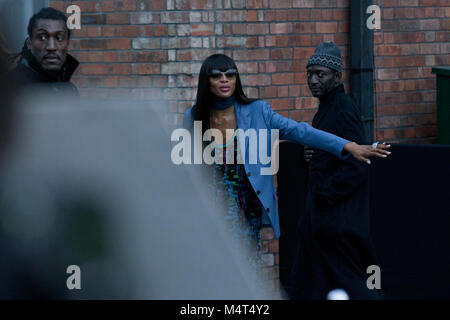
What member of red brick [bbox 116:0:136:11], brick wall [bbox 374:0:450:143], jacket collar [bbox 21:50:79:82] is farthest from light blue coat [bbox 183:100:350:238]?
brick wall [bbox 374:0:450:143]

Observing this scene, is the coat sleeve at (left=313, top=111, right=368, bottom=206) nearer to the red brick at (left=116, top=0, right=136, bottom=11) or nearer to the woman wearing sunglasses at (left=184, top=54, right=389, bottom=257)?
the woman wearing sunglasses at (left=184, top=54, right=389, bottom=257)

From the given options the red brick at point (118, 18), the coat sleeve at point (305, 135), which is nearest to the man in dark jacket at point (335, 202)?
the coat sleeve at point (305, 135)

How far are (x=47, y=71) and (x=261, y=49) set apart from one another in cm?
224

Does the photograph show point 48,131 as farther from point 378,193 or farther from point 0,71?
point 378,193

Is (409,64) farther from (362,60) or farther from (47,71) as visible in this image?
(47,71)

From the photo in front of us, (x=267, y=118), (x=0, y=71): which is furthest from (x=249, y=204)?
(x=0, y=71)

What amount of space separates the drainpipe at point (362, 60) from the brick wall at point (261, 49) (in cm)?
7

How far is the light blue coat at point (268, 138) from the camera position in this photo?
3.77 metres

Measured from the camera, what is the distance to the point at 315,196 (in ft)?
13.8

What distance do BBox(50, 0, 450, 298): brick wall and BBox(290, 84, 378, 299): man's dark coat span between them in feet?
4.45

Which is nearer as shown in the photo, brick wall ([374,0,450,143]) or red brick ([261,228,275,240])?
red brick ([261,228,275,240])

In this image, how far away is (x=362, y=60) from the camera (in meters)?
5.66

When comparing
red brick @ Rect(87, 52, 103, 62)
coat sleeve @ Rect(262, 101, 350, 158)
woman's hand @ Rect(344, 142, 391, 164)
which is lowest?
woman's hand @ Rect(344, 142, 391, 164)

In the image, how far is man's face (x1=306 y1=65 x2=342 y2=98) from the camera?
422 centimetres
